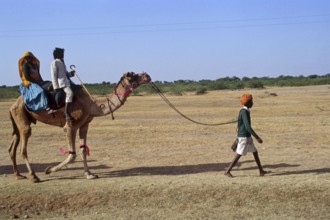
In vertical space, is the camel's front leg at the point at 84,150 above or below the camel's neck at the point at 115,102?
below

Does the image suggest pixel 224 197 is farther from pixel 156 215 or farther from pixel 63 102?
pixel 63 102

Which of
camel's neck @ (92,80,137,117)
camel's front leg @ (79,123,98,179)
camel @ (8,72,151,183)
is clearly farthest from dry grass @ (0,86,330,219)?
camel's neck @ (92,80,137,117)

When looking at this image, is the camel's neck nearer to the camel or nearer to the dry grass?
the camel

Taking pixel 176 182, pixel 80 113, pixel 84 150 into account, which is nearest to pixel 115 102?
pixel 80 113

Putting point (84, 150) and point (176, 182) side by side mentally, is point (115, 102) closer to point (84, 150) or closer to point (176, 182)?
point (84, 150)

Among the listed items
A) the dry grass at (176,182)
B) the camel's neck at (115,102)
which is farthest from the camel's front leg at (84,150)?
the camel's neck at (115,102)

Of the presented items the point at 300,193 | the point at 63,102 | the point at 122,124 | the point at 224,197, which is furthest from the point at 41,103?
the point at 122,124

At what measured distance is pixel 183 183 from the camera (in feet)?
→ 30.3

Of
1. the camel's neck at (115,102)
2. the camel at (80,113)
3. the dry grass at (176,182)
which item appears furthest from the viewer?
the camel's neck at (115,102)

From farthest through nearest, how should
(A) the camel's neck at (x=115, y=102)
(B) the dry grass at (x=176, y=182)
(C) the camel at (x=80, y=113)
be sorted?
1. (A) the camel's neck at (x=115, y=102)
2. (C) the camel at (x=80, y=113)
3. (B) the dry grass at (x=176, y=182)

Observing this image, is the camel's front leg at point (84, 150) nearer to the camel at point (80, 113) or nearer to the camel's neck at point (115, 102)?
the camel at point (80, 113)

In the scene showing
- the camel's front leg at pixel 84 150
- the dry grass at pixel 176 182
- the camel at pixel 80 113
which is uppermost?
the camel at pixel 80 113

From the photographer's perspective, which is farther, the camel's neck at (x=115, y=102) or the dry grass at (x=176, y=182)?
the camel's neck at (x=115, y=102)

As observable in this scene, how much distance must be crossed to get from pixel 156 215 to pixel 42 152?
6.76 m
